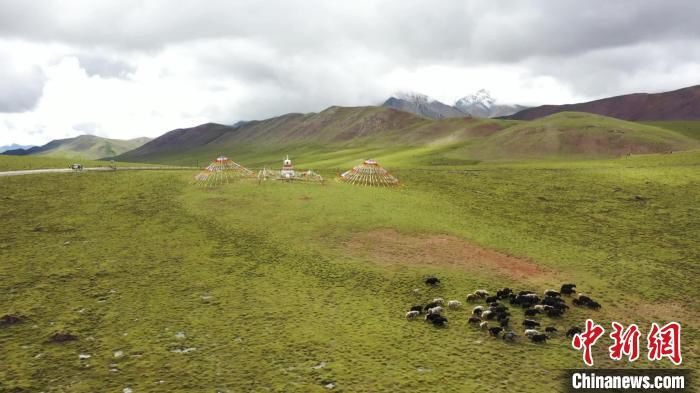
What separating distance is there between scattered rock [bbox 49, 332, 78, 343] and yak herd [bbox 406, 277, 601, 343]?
43.8ft

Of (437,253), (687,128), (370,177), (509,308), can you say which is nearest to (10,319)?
(509,308)

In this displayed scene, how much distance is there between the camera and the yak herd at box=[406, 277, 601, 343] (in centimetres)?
1831

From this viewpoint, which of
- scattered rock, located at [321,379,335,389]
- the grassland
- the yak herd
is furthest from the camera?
the yak herd

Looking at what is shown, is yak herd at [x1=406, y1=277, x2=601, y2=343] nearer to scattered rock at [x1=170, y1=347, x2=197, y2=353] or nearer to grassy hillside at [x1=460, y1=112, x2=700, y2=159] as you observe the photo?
scattered rock at [x1=170, y1=347, x2=197, y2=353]

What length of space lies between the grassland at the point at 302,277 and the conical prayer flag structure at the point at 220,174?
8.57ft

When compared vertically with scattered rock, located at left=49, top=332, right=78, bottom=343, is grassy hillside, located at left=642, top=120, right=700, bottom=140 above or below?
above

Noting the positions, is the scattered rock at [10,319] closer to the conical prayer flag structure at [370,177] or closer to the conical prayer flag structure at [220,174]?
the conical prayer flag structure at [220,174]

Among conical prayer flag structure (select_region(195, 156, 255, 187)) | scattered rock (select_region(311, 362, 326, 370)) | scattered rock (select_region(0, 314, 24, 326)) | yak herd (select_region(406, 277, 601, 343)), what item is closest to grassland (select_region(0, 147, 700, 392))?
scattered rock (select_region(311, 362, 326, 370))

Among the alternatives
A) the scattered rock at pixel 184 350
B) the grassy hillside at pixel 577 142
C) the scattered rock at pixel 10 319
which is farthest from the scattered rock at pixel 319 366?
the grassy hillside at pixel 577 142

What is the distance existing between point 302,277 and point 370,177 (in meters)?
31.3

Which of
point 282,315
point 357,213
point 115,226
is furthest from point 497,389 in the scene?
point 115,226

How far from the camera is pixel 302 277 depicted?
2409cm

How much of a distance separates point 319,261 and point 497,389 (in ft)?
46.1

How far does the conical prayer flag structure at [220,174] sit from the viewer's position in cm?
4941
